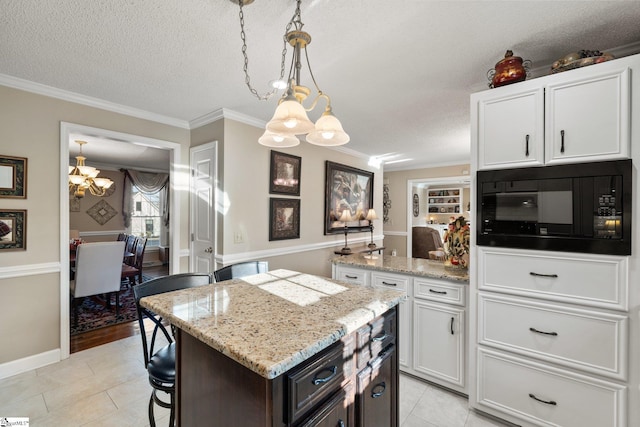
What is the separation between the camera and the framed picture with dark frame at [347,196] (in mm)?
4480

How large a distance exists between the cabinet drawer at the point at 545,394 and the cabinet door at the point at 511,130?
4.25ft

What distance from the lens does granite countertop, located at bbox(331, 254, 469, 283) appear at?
219cm

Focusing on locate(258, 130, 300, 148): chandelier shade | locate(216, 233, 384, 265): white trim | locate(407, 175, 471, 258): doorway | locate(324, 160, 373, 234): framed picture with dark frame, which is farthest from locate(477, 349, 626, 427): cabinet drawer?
locate(407, 175, 471, 258): doorway

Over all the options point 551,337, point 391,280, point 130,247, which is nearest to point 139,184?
point 130,247

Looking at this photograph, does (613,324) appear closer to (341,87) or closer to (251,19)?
(341,87)

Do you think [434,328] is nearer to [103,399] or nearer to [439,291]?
[439,291]

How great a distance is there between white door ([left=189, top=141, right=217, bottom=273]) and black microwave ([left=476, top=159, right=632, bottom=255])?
2578 millimetres

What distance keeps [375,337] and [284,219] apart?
2.57 metres

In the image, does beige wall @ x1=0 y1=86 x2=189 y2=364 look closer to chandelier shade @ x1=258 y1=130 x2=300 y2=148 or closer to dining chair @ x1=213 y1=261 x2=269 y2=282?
dining chair @ x1=213 y1=261 x2=269 y2=282

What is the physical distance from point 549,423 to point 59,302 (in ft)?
13.0

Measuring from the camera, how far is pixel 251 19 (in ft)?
5.19

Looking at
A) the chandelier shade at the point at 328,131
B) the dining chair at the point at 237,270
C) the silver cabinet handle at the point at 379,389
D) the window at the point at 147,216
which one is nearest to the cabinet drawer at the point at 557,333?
the silver cabinet handle at the point at 379,389

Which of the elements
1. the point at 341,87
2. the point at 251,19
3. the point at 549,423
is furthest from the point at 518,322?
the point at 251,19

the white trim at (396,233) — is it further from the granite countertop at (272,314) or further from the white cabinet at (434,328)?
the granite countertop at (272,314)
